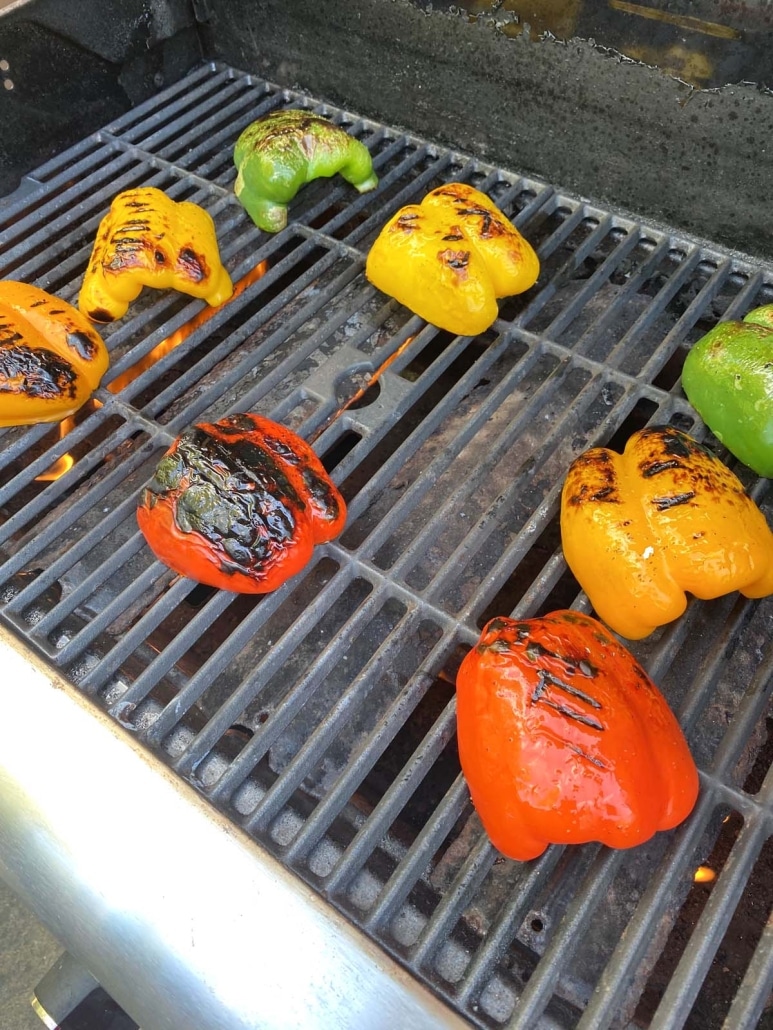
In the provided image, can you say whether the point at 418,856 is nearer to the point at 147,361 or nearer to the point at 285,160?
the point at 147,361

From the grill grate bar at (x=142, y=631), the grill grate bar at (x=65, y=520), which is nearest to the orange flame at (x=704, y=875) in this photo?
the grill grate bar at (x=142, y=631)

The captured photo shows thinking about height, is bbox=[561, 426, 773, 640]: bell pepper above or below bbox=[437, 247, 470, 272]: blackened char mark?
below

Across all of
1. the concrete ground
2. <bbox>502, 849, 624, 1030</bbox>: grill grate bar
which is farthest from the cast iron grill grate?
the concrete ground

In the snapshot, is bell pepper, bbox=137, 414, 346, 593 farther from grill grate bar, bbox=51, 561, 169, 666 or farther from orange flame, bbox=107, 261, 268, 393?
orange flame, bbox=107, 261, 268, 393

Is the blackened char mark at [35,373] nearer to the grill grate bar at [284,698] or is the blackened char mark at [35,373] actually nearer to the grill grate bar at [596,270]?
the grill grate bar at [284,698]

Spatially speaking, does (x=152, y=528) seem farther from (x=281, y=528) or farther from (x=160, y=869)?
(x=160, y=869)

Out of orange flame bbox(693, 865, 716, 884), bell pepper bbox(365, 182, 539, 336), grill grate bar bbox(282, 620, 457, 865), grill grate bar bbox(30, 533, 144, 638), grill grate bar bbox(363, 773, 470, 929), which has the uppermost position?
bell pepper bbox(365, 182, 539, 336)
